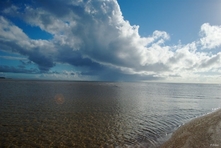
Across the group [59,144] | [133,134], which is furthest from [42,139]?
[133,134]

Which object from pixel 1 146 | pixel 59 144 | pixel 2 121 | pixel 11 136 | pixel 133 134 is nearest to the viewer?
pixel 1 146

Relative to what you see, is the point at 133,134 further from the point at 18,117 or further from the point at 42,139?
the point at 18,117

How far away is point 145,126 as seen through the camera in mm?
21656

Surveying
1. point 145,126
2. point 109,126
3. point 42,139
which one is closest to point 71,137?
point 42,139

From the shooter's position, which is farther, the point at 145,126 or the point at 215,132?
the point at 145,126

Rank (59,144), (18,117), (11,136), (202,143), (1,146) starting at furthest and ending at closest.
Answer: (18,117) < (11,136) < (59,144) < (1,146) < (202,143)

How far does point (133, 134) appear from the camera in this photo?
18312 mm

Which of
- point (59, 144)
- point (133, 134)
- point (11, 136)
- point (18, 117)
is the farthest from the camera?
point (18, 117)

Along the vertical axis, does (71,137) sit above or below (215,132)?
below

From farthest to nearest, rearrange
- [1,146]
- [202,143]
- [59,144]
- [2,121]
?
[2,121] < [59,144] < [1,146] < [202,143]

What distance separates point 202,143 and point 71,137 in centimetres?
1303

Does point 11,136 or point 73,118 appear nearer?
point 11,136

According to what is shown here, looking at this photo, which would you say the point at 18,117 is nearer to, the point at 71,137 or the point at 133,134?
the point at 71,137

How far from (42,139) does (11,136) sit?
3.43 meters
